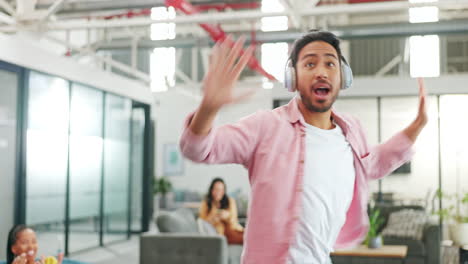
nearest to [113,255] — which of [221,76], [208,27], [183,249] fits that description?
[183,249]

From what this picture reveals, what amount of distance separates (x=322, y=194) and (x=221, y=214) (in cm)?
615

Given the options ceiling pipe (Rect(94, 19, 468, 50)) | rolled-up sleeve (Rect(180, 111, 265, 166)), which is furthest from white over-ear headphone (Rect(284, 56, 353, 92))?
ceiling pipe (Rect(94, 19, 468, 50))

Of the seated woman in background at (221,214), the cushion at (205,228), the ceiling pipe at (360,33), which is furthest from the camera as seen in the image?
the ceiling pipe at (360,33)

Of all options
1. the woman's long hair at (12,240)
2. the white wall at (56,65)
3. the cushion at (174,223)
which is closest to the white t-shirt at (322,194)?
the woman's long hair at (12,240)

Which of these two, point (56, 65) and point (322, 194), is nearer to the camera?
point (322, 194)

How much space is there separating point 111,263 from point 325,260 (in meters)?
7.62

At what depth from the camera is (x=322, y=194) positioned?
174 cm

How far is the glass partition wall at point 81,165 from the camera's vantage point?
28.1ft

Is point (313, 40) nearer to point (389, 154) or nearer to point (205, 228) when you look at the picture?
point (389, 154)

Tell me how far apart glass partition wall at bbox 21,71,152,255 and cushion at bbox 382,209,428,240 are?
4.61 meters

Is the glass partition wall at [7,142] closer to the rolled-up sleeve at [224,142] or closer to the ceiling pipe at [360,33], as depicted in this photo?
the ceiling pipe at [360,33]

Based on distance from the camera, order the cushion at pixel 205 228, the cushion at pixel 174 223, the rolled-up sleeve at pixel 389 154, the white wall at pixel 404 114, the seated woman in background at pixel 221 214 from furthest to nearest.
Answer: the white wall at pixel 404 114 < the seated woman in background at pixel 221 214 < the cushion at pixel 205 228 < the cushion at pixel 174 223 < the rolled-up sleeve at pixel 389 154

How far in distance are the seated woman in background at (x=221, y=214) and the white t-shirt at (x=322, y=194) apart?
19.6 feet

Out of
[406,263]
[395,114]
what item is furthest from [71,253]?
[395,114]
